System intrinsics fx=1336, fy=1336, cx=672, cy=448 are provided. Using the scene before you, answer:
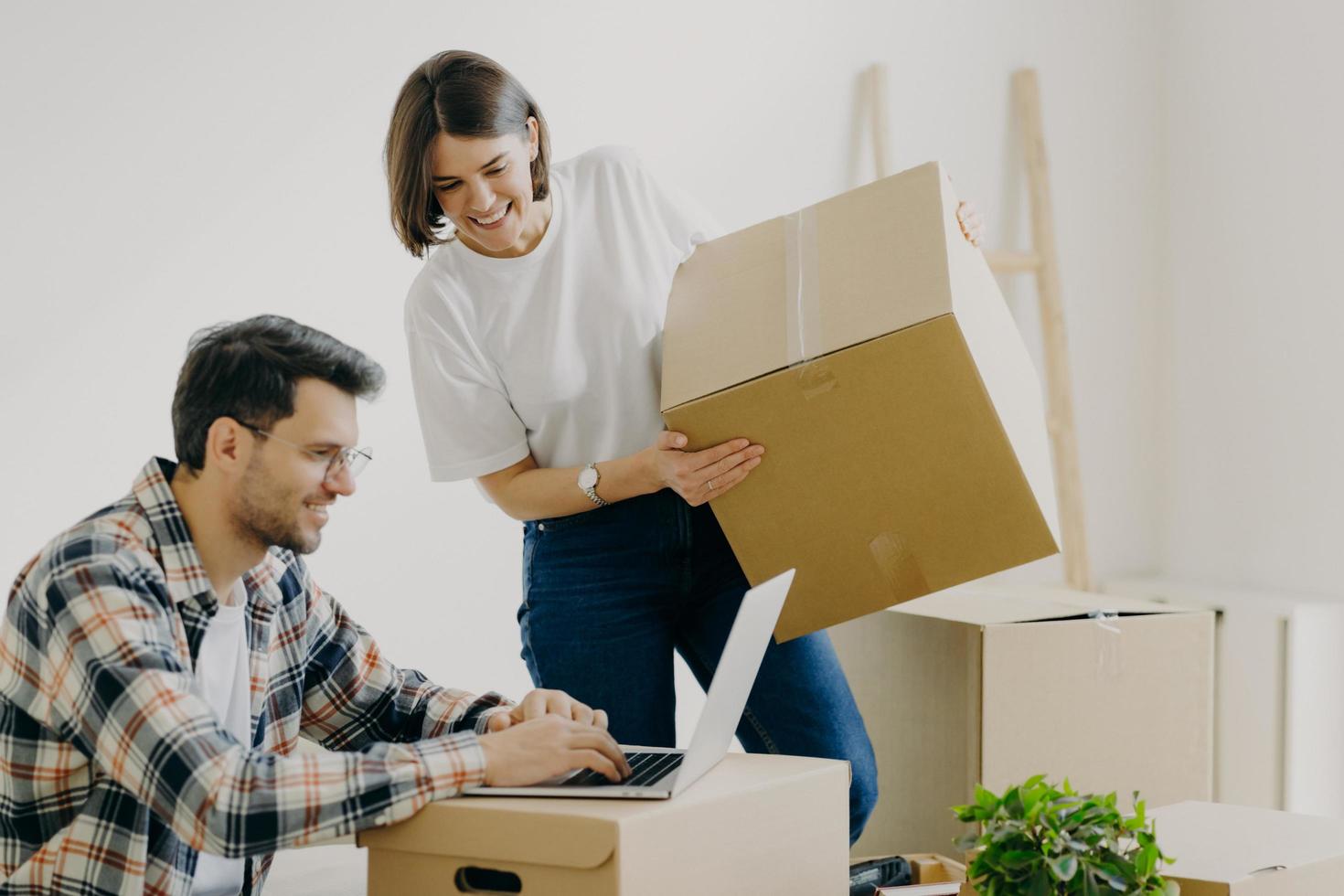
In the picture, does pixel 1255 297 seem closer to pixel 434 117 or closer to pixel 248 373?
pixel 434 117

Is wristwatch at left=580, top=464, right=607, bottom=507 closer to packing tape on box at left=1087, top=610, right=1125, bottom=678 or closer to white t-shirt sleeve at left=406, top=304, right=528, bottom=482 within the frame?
white t-shirt sleeve at left=406, top=304, right=528, bottom=482

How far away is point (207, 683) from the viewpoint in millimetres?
1187

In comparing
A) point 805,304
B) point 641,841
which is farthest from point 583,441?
point 641,841

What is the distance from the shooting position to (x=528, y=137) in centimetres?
148

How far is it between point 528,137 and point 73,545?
0.68 m

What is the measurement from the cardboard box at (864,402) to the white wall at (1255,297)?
1.34 meters

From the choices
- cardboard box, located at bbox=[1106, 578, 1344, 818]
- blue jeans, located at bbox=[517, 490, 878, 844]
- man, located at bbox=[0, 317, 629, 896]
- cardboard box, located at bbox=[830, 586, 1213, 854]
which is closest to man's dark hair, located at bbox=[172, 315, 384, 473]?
man, located at bbox=[0, 317, 629, 896]

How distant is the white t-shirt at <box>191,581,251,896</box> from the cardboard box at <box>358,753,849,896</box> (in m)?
0.21

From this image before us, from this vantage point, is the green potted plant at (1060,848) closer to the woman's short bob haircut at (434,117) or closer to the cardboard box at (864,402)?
the cardboard box at (864,402)

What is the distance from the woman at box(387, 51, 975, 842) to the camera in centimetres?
149

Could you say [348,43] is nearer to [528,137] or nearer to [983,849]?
[528,137]

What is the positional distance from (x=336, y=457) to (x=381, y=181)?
1160mm

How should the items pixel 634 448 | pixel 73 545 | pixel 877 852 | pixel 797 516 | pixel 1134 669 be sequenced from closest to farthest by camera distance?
pixel 73 545 → pixel 797 516 → pixel 634 448 → pixel 1134 669 → pixel 877 852

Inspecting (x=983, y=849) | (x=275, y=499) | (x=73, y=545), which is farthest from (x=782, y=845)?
(x=73, y=545)
